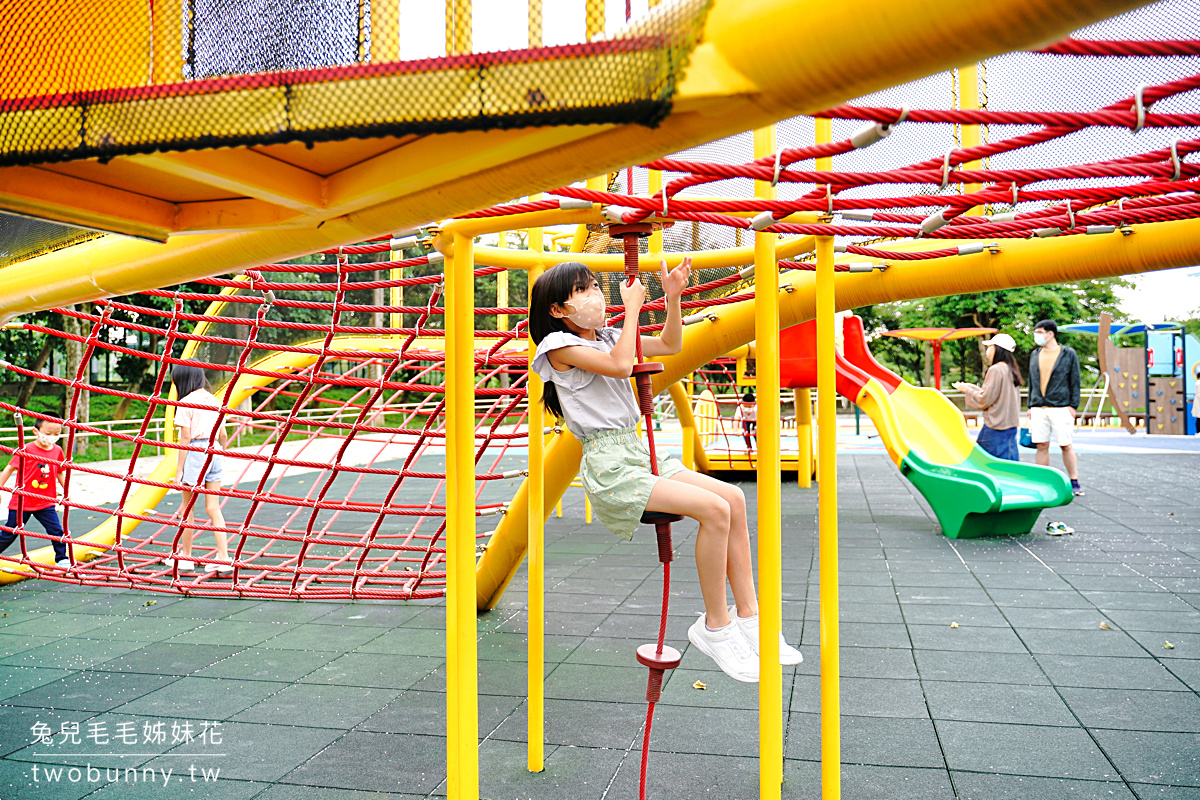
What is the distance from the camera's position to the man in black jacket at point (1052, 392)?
23.3ft

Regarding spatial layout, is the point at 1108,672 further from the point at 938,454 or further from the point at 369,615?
the point at 938,454

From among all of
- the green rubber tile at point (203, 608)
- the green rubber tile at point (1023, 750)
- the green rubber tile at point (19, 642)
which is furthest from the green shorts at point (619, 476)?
the green rubber tile at point (19, 642)

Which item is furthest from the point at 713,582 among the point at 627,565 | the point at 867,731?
the point at 627,565

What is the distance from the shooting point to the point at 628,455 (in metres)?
2.07

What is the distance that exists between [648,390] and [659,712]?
4.67ft

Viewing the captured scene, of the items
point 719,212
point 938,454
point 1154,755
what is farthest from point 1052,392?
point 719,212

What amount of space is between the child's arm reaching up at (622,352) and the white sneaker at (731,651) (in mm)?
657

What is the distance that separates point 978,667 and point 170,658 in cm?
331

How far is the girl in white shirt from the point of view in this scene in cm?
197

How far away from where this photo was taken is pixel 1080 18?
2.30 ft

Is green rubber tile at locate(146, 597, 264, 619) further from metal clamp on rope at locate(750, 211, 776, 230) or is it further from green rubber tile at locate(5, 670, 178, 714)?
metal clamp on rope at locate(750, 211, 776, 230)

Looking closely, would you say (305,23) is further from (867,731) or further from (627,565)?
(627,565)

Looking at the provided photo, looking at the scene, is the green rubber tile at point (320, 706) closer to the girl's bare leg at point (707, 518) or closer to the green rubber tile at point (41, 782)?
the green rubber tile at point (41, 782)

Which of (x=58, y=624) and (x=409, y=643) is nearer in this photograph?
(x=409, y=643)
